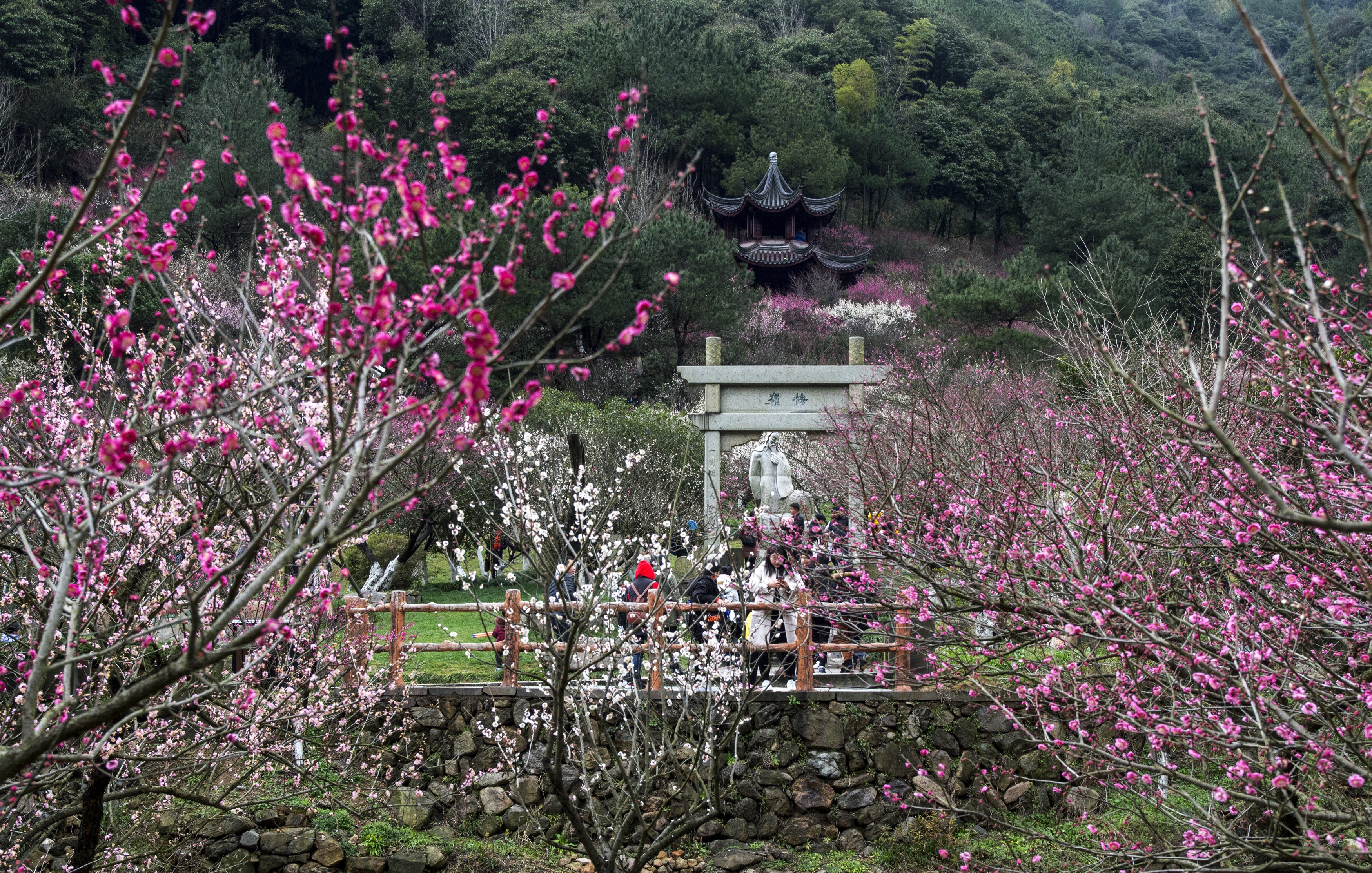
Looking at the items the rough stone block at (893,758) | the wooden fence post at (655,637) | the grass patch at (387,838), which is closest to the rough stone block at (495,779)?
the grass patch at (387,838)

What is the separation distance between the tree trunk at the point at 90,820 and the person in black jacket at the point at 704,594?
14.1 ft

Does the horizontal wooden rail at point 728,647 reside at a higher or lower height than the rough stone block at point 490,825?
higher

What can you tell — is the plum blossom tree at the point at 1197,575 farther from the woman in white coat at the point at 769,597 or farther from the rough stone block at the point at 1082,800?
the woman in white coat at the point at 769,597

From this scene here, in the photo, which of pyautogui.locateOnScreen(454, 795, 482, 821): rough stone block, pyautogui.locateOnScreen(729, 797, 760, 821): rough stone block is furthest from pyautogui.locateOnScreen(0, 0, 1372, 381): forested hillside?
pyautogui.locateOnScreen(729, 797, 760, 821): rough stone block

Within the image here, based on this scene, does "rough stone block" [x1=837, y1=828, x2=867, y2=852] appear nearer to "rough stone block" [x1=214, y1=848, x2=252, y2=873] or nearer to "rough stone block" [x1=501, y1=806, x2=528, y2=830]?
"rough stone block" [x1=501, y1=806, x2=528, y2=830]

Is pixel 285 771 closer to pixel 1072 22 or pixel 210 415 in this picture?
pixel 210 415

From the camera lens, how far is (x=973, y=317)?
2278 centimetres

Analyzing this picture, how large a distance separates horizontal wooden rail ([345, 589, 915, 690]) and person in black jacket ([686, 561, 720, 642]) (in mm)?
116

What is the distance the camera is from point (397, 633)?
913cm

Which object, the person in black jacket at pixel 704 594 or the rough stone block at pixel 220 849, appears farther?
the person in black jacket at pixel 704 594

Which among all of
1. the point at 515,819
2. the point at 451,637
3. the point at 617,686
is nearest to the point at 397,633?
the point at 515,819

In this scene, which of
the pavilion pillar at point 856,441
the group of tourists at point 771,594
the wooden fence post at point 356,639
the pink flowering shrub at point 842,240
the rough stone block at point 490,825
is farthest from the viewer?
the pink flowering shrub at point 842,240

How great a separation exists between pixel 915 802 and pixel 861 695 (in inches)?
38.8

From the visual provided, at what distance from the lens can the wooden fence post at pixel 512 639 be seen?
8.51m
